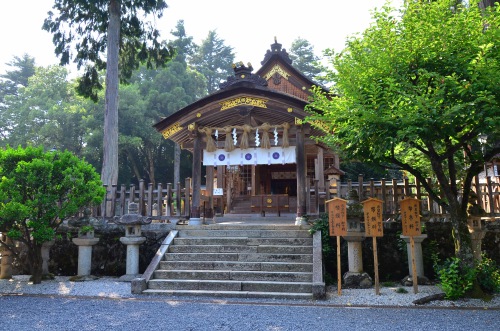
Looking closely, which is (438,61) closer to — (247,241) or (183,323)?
(247,241)

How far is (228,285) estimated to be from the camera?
7332 mm

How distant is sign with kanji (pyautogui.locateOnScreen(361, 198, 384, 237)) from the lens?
7.21m

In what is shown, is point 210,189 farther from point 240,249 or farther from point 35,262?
point 35,262

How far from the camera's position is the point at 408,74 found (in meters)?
6.58

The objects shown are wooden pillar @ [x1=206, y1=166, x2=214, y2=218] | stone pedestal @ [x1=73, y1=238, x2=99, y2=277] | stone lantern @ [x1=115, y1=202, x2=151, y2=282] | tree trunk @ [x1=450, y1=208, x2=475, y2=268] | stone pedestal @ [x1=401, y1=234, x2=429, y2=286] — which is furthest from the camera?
wooden pillar @ [x1=206, y1=166, x2=214, y2=218]

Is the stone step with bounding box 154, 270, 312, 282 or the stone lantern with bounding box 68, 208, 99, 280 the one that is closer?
the stone step with bounding box 154, 270, 312, 282

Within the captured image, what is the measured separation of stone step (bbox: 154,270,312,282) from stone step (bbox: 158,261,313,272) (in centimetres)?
23

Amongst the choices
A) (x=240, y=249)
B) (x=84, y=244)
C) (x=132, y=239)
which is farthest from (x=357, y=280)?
(x=84, y=244)

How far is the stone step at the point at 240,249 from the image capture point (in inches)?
329

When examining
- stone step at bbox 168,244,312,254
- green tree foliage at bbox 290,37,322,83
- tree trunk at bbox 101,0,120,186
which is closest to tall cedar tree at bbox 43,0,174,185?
tree trunk at bbox 101,0,120,186

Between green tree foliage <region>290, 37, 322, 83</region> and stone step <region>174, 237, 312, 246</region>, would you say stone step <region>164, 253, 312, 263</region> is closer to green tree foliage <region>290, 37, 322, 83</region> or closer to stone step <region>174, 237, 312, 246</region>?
stone step <region>174, 237, 312, 246</region>

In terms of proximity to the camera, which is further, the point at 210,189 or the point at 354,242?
the point at 210,189

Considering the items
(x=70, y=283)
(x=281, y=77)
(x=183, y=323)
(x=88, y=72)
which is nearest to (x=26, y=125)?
(x=88, y=72)

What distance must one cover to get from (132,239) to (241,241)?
2775 millimetres
